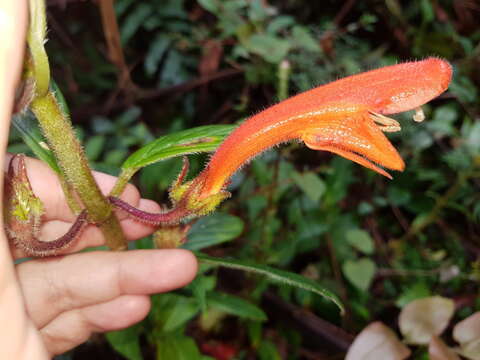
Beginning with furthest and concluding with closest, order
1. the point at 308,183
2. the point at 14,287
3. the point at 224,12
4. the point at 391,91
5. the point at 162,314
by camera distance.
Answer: the point at 224,12 < the point at 308,183 < the point at 162,314 < the point at 391,91 < the point at 14,287

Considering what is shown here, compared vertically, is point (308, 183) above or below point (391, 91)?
below

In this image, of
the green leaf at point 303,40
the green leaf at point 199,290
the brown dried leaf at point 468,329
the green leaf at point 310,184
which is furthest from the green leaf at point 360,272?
the green leaf at point 303,40

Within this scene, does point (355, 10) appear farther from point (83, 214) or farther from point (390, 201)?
point (83, 214)

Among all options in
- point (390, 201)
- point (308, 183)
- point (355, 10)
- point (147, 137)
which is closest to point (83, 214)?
point (308, 183)

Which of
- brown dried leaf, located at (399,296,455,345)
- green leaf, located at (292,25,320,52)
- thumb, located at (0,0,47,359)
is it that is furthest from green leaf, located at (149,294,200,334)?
green leaf, located at (292,25,320,52)

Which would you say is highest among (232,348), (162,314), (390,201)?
(162,314)

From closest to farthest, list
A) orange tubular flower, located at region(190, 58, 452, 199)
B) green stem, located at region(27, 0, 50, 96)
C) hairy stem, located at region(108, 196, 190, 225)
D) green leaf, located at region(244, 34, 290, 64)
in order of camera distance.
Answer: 1. green stem, located at region(27, 0, 50, 96)
2. orange tubular flower, located at region(190, 58, 452, 199)
3. hairy stem, located at region(108, 196, 190, 225)
4. green leaf, located at region(244, 34, 290, 64)

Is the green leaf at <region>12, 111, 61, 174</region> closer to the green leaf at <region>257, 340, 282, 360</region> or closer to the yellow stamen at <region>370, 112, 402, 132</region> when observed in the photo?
the yellow stamen at <region>370, 112, 402, 132</region>
